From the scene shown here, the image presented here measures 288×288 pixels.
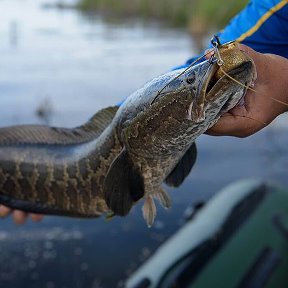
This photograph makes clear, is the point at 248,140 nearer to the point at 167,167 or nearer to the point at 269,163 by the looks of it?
the point at 269,163

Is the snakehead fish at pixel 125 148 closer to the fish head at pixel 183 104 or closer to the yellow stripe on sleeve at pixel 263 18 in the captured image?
the fish head at pixel 183 104

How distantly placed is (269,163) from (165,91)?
24.1 ft

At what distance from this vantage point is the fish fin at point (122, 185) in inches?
104

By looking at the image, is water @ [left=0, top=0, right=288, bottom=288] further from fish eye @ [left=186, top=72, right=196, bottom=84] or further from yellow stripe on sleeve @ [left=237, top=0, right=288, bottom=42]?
fish eye @ [left=186, top=72, right=196, bottom=84]

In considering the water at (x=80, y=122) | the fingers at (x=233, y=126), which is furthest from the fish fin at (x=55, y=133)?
the water at (x=80, y=122)

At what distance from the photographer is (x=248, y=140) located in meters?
10.5

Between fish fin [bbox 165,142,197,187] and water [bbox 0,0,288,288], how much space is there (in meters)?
3.00

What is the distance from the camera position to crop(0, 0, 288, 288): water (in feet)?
19.6

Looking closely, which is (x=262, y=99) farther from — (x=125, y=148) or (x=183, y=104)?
(x=125, y=148)

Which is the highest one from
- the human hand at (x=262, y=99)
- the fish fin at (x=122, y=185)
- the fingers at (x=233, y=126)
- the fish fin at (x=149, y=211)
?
the human hand at (x=262, y=99)

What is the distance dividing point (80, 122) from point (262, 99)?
30.9 ft

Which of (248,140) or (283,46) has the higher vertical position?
(283,46)

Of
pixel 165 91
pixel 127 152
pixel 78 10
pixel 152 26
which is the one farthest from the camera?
pixel 78 10

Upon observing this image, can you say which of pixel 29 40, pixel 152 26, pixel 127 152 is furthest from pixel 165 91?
pixel 152 26
